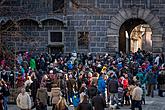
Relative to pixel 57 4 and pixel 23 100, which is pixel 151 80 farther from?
pixel 57 4

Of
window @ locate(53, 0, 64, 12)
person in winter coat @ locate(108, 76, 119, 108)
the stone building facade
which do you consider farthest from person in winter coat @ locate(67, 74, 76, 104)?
window @ locate(53, 0, 64, 12)

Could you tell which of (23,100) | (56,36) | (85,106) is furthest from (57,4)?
(85,106)

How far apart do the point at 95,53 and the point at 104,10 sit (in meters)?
2.93

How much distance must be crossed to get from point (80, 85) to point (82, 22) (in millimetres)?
12129

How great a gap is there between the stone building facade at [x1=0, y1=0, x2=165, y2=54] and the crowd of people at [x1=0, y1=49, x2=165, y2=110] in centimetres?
482

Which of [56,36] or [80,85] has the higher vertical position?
[56,36]

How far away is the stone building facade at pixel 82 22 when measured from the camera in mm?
37719

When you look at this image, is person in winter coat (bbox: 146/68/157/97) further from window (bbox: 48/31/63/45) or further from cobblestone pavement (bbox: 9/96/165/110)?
window (bbox: 48/31/63/45)

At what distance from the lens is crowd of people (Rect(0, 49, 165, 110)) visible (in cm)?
2127

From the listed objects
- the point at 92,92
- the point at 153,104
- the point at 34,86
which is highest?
the point at 34,86

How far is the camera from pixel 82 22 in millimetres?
37688

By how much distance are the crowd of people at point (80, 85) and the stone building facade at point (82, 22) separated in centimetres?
482

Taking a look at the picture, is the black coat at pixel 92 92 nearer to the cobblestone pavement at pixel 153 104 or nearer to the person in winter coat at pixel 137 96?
the person in winter coat at pixel 137 96

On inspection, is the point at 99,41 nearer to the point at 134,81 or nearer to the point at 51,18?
the point at 51,18
